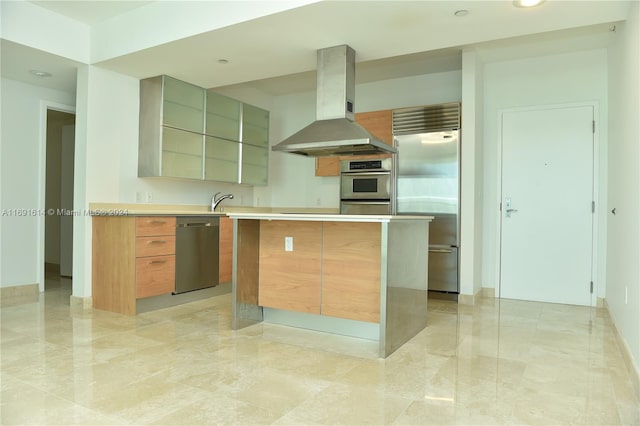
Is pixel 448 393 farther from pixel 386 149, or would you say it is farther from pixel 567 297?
pixel 567 297

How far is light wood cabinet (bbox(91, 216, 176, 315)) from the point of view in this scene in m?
3.89

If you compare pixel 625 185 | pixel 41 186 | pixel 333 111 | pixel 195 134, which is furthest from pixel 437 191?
pixel 41 186

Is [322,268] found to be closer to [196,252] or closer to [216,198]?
[196,252]

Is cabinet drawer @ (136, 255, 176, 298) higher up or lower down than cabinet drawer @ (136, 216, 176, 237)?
lower down

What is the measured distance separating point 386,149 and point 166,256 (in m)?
2.33

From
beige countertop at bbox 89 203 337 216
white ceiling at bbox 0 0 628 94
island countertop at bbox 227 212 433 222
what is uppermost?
white ceiling at bbox 0 0 628 94

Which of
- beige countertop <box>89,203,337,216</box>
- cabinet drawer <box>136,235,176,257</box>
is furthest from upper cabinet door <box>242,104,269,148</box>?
cabinet drawer <box>136,235,176,257</box>

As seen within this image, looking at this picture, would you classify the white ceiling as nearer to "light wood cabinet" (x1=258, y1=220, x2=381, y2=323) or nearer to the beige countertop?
the beige countertop

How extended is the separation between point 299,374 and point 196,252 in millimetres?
2396

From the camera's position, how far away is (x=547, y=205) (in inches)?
182

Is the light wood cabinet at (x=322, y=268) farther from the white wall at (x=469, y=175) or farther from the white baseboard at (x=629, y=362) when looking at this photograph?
the white wall at (x=469, y=175)

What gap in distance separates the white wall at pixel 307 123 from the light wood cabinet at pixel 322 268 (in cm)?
293

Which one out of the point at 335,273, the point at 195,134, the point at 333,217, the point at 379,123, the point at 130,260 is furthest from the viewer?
the point at 379,123

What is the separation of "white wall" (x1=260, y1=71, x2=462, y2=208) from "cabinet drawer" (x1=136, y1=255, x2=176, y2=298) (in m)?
2.67
